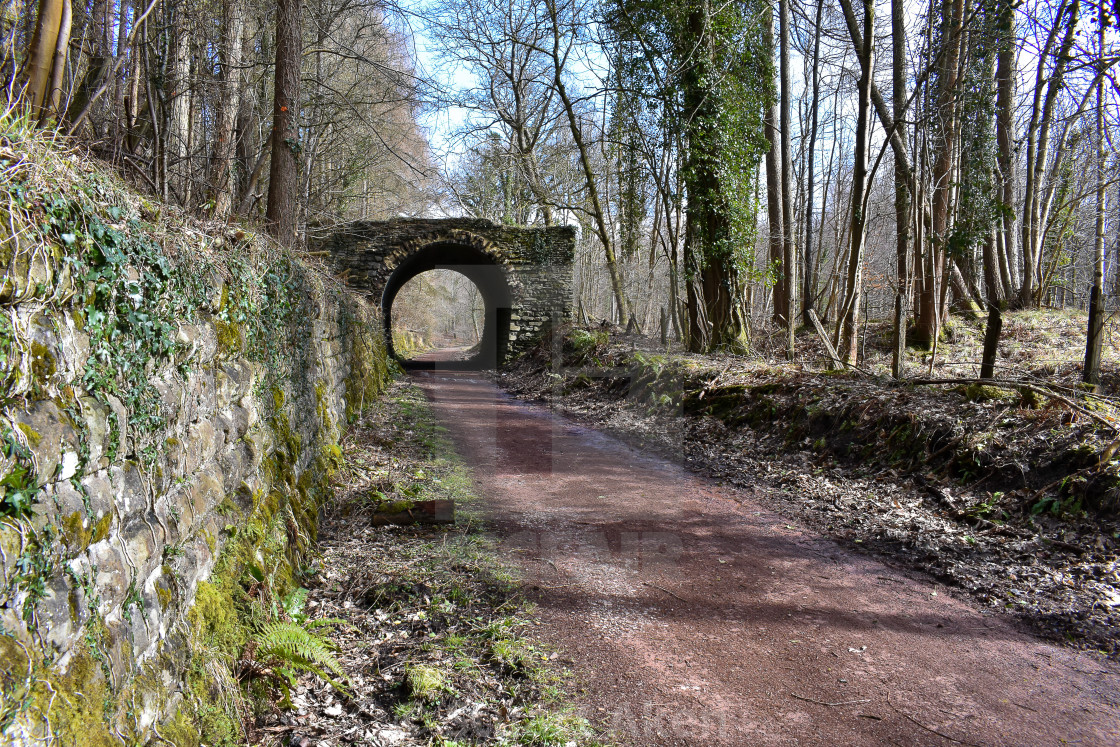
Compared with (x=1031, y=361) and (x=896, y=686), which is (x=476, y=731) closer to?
(x=896, y=686)

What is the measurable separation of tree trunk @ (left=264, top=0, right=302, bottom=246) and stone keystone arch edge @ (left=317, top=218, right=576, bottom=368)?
10.3 metres

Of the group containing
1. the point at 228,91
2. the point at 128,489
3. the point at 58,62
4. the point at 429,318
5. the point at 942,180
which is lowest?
the point at 128,489

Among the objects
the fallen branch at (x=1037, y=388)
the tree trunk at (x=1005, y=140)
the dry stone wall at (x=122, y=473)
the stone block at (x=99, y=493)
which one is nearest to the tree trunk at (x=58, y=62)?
the dry stone wall at (x=122, y=473)

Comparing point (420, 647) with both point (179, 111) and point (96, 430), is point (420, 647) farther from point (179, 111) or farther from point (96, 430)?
point (179, 111)

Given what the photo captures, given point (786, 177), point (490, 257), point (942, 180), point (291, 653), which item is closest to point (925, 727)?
point (291, 653)

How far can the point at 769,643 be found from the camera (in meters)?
3.42

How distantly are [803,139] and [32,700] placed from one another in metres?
21.9

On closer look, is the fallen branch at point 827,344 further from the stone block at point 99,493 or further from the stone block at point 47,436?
the stone block at point 47,436

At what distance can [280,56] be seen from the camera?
7.34 m

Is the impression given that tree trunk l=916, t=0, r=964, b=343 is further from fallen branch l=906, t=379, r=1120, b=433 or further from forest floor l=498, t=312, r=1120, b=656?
fallen branch l=906, t=379, r=1120, b=433

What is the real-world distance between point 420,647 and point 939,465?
480 cm

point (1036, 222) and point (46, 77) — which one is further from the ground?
point (1036, 222)

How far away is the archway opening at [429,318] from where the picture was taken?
91.3ft

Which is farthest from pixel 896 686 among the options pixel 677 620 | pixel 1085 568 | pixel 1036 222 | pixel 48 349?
pixel 1036 222
